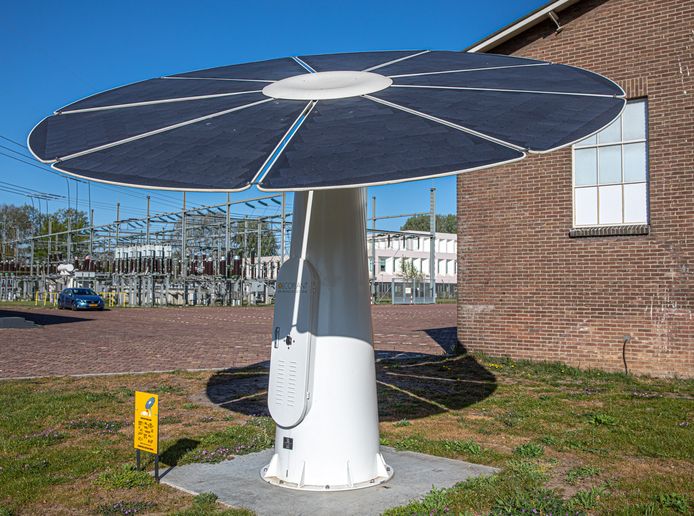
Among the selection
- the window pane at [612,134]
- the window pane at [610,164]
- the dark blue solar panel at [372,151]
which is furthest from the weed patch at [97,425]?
the window pane at [612,134]

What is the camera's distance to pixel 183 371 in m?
13.5

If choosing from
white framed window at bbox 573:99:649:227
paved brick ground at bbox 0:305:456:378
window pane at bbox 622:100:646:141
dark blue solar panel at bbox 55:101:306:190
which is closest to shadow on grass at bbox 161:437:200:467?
dark blue solar panel at bbox 55:101:306:190

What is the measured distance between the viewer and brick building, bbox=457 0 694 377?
1201 centimetres

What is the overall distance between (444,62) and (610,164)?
20.9ft

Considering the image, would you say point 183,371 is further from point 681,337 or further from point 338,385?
point 681,337

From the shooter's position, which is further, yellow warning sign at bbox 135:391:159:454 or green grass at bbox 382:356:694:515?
yellow warning sign at bbox 135:391:159:454

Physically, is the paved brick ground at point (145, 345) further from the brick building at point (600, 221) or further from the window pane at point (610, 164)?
the window pane at point (610, 164)

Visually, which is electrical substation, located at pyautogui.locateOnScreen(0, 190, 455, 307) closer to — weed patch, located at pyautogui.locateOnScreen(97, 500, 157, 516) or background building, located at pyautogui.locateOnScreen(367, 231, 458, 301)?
background building, located at pyautogui.locateOnScreen(367, 231, 458, 301)

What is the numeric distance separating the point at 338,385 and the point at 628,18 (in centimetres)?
1021

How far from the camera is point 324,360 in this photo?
6.05 m

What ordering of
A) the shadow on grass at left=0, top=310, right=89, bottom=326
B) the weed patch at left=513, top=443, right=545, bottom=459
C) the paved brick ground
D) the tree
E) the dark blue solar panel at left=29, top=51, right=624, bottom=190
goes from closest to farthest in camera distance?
the dark blue solar panel at left=29, top=51, right=624, bottom=190, the weed patch at left=513, top=443, right=545, bottom=459, the paved brick ground, the shadow on grass at left=0, top=310, right=89, bottom=326, the tree

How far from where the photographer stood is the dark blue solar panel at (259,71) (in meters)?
7.62

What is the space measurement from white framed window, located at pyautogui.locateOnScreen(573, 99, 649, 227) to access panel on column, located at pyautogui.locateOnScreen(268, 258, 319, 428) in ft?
27.4

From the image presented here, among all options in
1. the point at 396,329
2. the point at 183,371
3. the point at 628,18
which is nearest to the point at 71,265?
the point at 396,329
